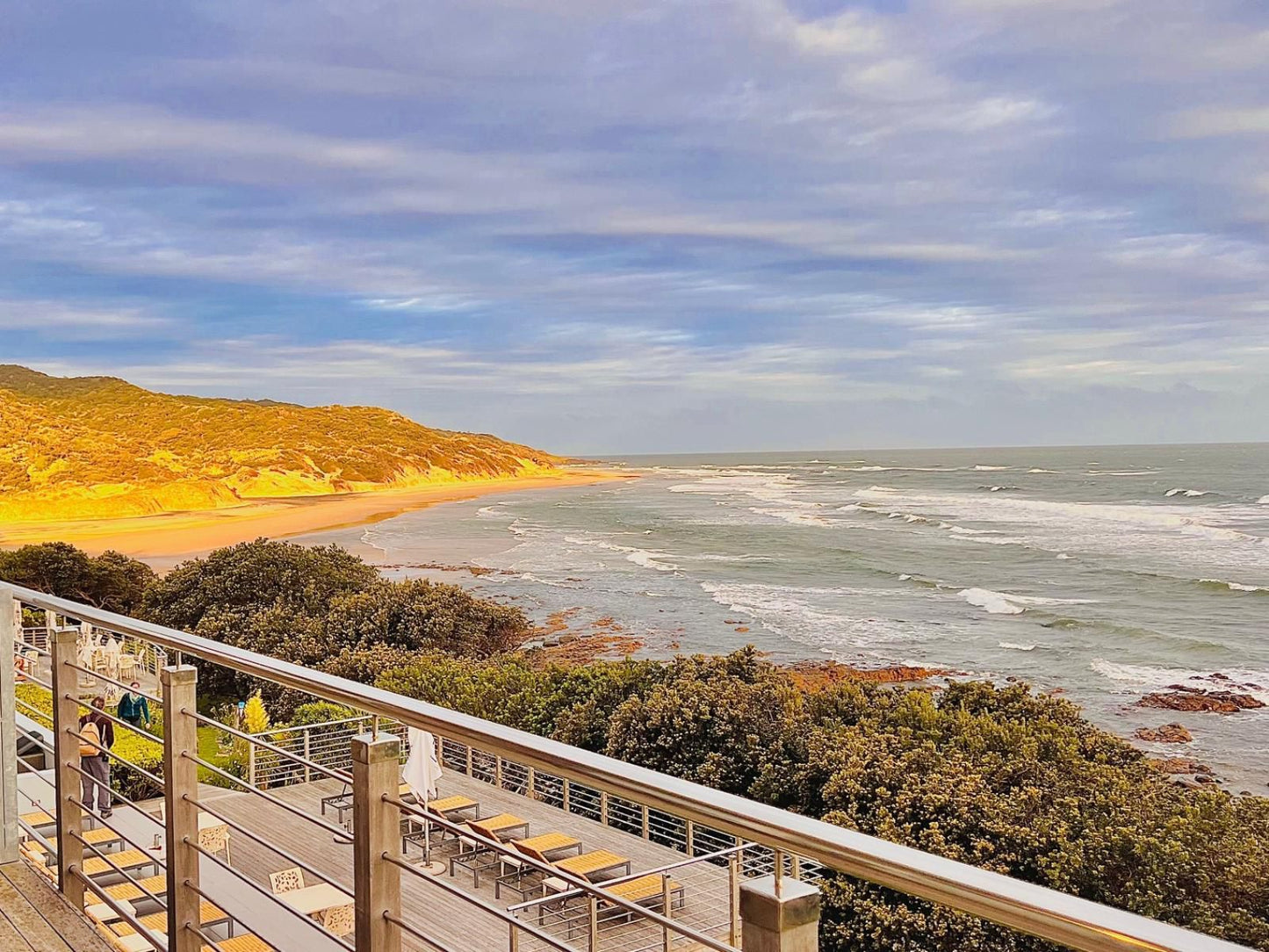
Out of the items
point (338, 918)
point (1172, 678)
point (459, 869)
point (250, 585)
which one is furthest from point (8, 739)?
point (1172, 678)

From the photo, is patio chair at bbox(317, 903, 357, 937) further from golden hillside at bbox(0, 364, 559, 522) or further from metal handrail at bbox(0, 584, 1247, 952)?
golden hillside at bbox(0, 364, 559, 522)

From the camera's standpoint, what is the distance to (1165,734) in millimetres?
16609

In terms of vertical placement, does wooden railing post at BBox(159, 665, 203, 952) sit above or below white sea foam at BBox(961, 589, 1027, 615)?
above

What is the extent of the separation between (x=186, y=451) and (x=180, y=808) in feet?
241

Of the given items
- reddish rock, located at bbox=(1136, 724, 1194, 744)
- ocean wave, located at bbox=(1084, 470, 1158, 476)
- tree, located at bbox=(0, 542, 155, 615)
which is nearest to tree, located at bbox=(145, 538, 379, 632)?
tree, located at bbox=(0, 542, 155, 615)

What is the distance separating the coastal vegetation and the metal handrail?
7944 millimetres

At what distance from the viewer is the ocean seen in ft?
68.6

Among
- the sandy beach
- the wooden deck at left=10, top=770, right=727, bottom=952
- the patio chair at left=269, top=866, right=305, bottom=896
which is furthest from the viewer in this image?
the sandy beach

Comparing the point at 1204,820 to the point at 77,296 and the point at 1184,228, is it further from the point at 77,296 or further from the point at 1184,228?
the point at 77,296

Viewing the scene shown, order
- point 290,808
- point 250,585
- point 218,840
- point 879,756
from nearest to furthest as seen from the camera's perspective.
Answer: point 290,808 < point 218,840 < point 879,756 < point 250,585

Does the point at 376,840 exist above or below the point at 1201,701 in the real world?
above

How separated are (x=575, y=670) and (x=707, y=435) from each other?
241 feet

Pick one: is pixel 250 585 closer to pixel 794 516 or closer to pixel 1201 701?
pixel 1201 701

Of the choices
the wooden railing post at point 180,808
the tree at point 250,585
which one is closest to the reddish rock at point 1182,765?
the tree at point 250,585
